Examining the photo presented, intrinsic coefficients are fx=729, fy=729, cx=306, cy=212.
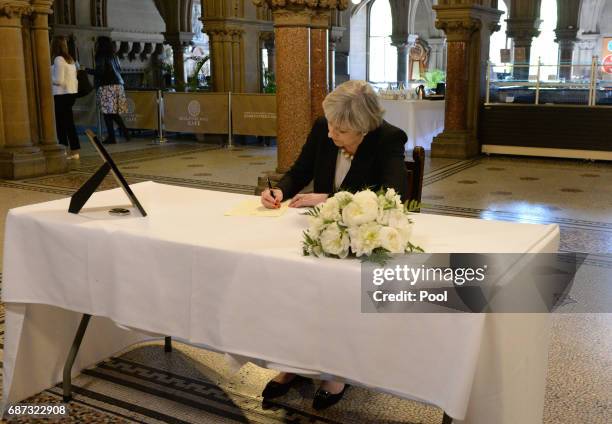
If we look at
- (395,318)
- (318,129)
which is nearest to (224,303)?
(395,318)

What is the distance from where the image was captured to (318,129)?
319cm

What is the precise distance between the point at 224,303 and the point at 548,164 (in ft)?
27.0

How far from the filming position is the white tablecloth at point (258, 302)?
1.96m

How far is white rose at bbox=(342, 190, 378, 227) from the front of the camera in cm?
201

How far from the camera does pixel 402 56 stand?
2314 cm

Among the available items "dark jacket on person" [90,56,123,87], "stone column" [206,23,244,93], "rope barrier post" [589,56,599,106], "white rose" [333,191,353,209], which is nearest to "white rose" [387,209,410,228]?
"white rose" [333,191,353,209]

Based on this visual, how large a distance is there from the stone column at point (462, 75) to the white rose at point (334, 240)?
332 inches

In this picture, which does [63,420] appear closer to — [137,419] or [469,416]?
[137,419]

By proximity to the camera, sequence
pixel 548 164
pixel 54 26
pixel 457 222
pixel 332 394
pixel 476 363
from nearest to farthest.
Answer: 1. pixel 476 363
2. pixel 457 222
3. pixel 332 394
4. pixel 548 164
5. pixel 54 26

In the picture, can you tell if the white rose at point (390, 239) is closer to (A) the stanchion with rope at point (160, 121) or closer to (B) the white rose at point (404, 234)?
(B) the white rose at point (404, 234)

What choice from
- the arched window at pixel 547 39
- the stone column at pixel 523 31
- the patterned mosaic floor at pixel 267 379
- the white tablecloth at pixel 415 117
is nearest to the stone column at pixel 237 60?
the white tablecloth at pixel 415 117

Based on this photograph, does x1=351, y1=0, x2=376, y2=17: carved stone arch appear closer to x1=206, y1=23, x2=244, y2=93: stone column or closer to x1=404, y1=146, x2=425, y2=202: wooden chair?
x1=206, y1=23, x2=244, y2=93: stone column

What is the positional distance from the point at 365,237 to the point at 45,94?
7.55m

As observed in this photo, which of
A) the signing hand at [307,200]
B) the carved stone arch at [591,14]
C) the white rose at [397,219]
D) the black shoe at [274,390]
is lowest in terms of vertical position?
the black shoe at [274,390]
